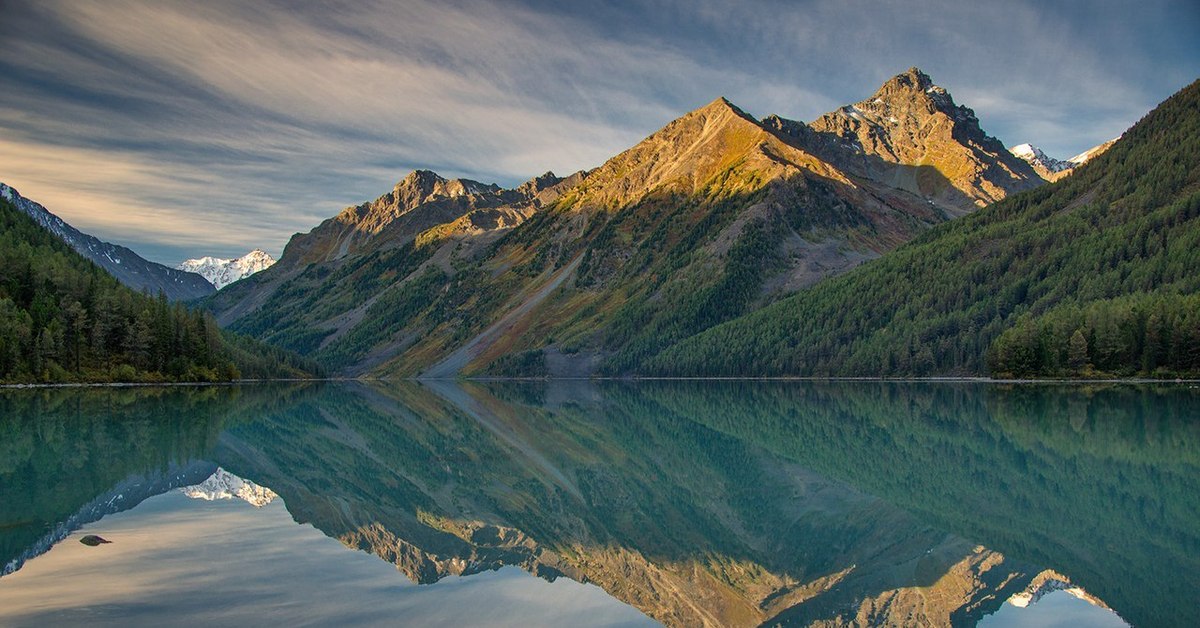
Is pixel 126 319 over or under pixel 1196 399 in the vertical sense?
over

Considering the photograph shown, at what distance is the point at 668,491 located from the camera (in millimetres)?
41719

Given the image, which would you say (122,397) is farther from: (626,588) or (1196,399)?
(1196,399)

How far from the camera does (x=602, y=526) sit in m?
33.8

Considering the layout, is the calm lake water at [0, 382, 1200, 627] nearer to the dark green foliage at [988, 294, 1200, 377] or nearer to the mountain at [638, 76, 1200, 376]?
the dark green foliage at [988, 294, 1200, 377]

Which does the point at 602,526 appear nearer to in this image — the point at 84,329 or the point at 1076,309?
the point at 84,329

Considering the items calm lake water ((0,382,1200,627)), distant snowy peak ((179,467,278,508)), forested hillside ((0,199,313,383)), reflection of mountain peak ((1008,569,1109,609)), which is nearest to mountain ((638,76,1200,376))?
calm lake water ((0,382,1200,627))

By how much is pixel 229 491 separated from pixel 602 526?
54.0ft

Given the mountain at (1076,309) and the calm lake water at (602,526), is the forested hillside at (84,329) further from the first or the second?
the mountain at (1076,309)

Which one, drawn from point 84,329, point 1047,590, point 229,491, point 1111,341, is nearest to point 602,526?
point 1047,590

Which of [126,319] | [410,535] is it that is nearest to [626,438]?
[410,535]

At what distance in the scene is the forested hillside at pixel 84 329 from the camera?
116312 millimetres

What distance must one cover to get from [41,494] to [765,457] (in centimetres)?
3742

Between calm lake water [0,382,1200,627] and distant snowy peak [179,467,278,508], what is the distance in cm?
22

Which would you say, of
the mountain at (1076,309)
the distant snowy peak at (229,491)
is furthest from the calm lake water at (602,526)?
the mountain at (1076,309)
